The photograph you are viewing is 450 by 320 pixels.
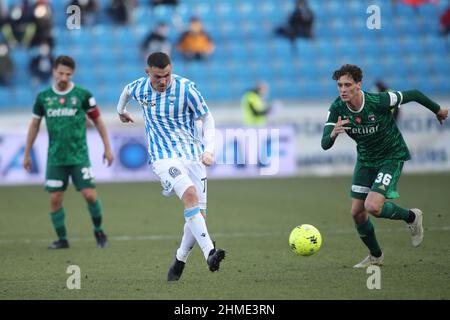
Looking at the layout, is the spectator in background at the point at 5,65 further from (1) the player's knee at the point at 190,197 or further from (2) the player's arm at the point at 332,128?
(1) the player's knee at the point at 190,197

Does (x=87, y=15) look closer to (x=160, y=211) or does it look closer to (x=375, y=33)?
(x=375, y=33)

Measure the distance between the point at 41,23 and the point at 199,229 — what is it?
1532 cm

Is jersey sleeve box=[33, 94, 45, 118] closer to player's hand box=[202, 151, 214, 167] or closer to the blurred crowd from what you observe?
player's hand box=[202, 151, 214, 167]

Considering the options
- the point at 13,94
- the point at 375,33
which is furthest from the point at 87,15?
the point at 375,33

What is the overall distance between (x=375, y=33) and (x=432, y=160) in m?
5.61

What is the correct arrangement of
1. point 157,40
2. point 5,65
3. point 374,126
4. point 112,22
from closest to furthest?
point 374,126
point 5,65
point 157,40
point 112,22

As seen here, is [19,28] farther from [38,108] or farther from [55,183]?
[55,183]

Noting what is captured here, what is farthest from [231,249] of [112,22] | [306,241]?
[112,22]

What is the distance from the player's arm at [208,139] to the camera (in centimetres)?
780

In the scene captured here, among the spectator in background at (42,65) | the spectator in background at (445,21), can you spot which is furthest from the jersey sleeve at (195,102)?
the spectator in background at (445,21)

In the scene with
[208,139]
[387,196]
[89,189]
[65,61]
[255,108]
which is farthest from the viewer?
[255,108]

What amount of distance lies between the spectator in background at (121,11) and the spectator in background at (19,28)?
8.32 ft

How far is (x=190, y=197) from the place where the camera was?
793cm

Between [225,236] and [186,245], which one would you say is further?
[225,236]
